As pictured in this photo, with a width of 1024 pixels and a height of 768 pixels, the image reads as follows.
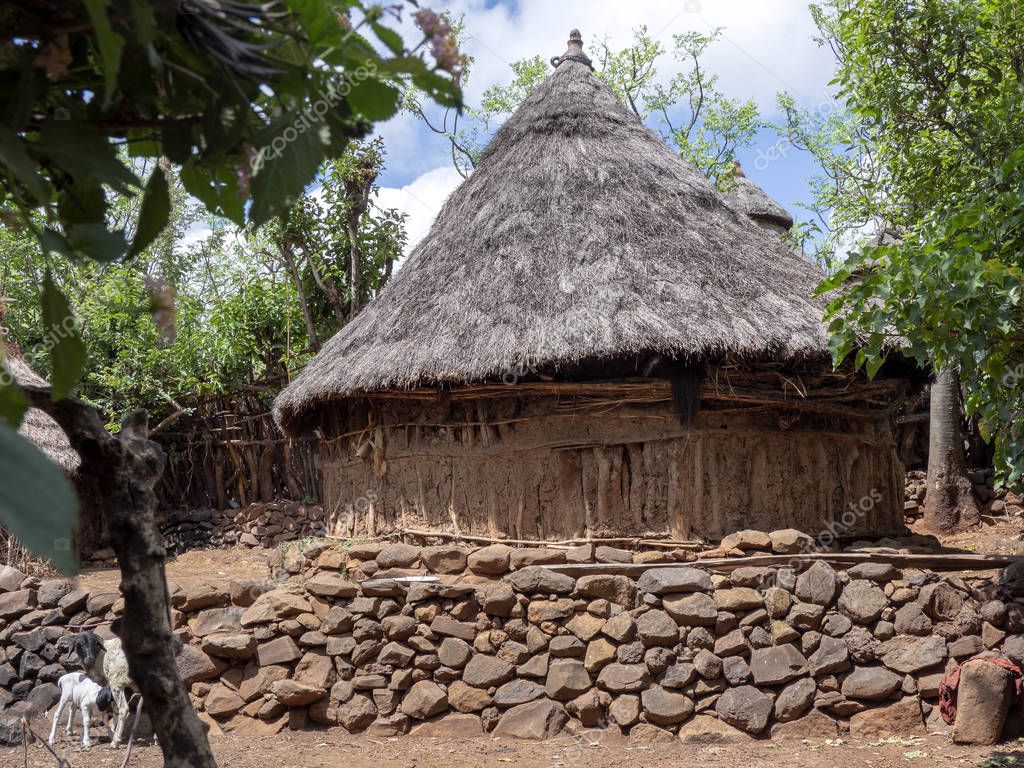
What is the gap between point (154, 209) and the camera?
53.8 inches

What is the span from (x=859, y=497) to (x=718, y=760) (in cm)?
378

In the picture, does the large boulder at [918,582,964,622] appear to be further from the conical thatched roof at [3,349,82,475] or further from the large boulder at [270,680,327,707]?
the conical thatched roof at [3,349,82,475]

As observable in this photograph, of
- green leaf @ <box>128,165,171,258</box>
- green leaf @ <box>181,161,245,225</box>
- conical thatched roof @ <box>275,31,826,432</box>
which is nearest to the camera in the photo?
green leaf @ <box>128,165,171,258</box>

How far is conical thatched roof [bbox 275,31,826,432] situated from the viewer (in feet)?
24.3

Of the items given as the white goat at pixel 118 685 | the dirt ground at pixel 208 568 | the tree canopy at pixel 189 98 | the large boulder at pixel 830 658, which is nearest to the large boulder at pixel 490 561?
the large boulder at pixel 830 658

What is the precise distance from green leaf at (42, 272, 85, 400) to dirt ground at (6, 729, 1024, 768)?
443 centimetres

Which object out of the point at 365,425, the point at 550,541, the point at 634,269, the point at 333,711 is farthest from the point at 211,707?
the point at 634,269

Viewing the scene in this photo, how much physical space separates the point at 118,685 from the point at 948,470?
9.74 meters

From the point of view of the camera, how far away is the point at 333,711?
5980 millimetres

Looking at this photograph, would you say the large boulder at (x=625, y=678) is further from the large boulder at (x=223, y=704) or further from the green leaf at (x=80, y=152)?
the green leaf at (x=80, y=152)

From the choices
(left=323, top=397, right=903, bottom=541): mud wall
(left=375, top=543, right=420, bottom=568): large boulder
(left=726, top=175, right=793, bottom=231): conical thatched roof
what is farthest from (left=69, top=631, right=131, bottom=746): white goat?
(left=726, top=175, right=793, bottom=231): conical thatched roof

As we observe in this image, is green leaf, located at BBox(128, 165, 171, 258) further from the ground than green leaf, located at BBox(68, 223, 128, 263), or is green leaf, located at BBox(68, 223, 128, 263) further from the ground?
Answer: green leaf, located at BBox(128, 165, 171, 258)

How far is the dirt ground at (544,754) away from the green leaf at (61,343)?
4.43m

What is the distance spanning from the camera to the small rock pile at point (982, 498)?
1236cm
